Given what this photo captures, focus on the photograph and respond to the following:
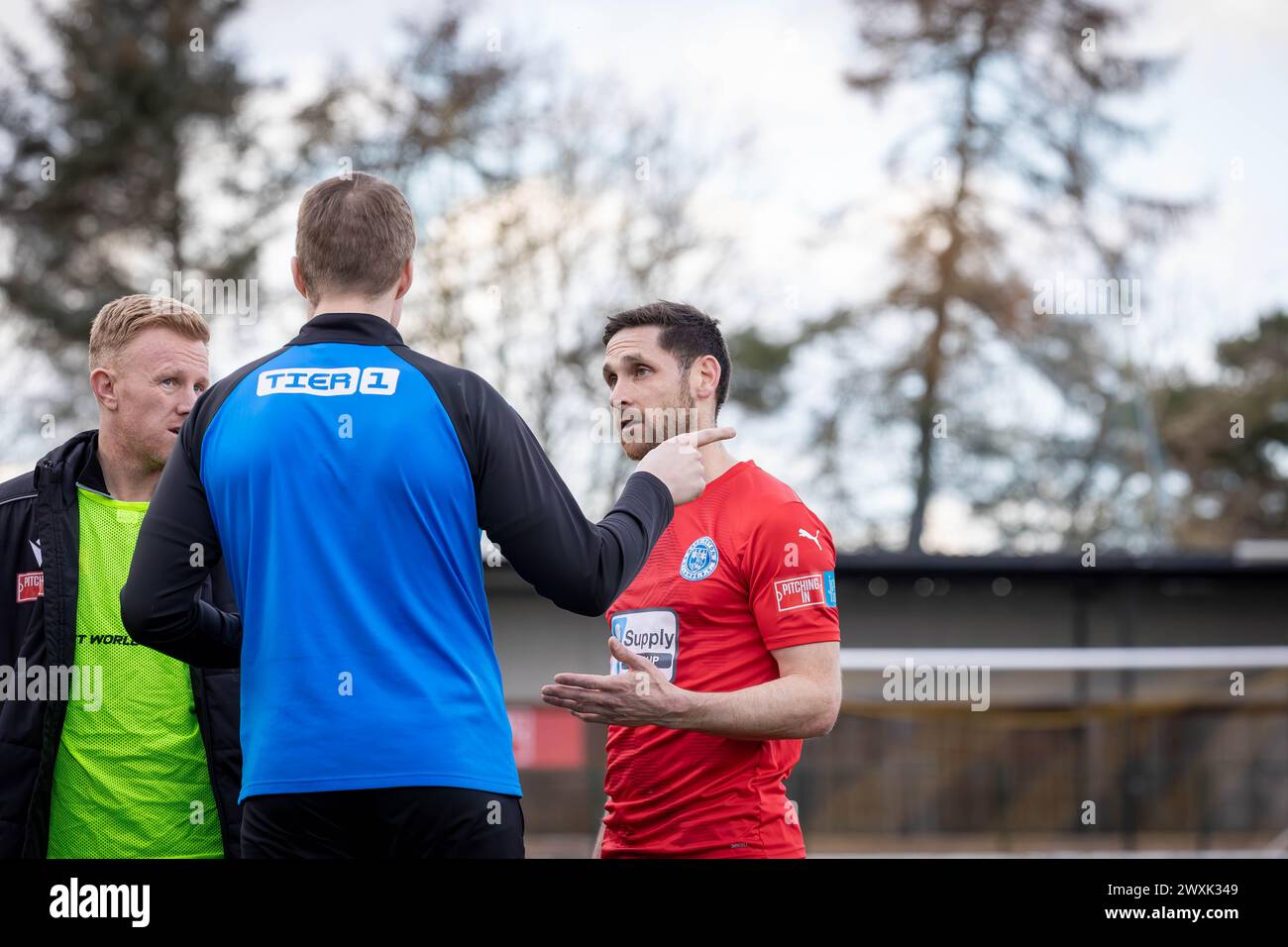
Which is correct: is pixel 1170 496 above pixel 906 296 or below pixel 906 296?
below

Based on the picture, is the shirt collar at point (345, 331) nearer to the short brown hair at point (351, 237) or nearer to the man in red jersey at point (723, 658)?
the short brown hair at point (351, 237)

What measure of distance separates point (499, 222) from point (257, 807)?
20095 mm

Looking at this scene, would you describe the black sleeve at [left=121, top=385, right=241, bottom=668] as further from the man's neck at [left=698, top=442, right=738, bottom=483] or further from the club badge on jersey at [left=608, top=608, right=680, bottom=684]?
the man's neck at [left=698, top=442, right=738, bottom=483]

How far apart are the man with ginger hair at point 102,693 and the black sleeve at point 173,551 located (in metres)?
0.66

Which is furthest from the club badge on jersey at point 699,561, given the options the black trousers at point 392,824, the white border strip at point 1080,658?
the white border strip at point 1080,658

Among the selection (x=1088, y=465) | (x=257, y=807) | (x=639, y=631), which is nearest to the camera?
(x=257, y=807)

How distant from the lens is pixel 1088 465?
86.9 ft

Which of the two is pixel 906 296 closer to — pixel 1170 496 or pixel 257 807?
pixel 1170 496

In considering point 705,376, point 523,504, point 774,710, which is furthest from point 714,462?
point 523,504

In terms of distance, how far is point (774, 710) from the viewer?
11.5 feet

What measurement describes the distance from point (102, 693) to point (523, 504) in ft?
5.31

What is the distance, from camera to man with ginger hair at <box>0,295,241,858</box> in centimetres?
335

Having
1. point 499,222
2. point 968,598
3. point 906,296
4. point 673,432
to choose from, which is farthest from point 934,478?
point 673,432

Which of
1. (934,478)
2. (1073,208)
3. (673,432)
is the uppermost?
(1073,208)
